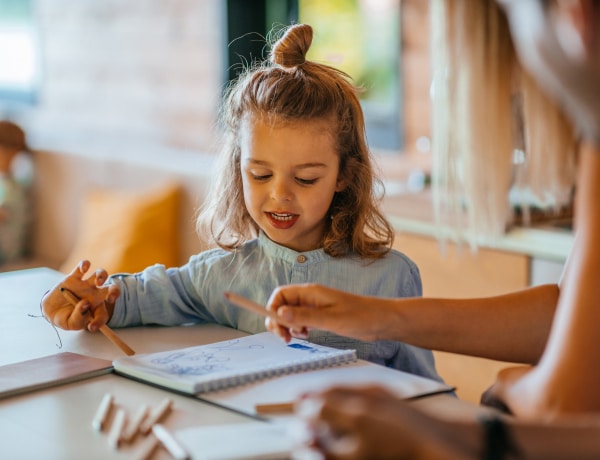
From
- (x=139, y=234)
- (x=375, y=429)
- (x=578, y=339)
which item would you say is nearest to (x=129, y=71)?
(x=139, y=234)

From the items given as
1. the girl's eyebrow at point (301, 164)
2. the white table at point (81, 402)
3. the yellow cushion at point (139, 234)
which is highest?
the girl's eyebrow at point (301, 164)

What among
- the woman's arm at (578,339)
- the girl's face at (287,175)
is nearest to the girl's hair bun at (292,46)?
the girl's face at (287,175)

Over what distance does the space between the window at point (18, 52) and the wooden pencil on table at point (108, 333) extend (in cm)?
348

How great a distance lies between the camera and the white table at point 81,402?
3.23 ft

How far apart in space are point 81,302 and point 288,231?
13.7 inches

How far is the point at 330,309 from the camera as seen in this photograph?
1186 millimetres

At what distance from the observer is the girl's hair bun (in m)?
1.56

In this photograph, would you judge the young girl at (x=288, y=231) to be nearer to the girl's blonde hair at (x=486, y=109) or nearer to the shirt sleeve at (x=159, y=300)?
the shirt sleeve at (x=159, y=300)

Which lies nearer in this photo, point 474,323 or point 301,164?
point 474,323

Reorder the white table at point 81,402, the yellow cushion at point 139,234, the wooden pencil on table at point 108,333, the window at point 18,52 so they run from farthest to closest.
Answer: the window at point 18,52 < the yellow cushion at point 139,234 < the wooden pencil on table at point 108,333 < the white table at point 81,402

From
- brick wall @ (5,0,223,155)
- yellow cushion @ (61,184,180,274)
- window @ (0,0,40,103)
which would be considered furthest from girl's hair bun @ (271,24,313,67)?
window @ (0,0,40,103)

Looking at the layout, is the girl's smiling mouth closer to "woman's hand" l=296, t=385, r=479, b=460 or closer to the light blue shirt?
the light blue shirt

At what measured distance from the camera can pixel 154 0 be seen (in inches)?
150

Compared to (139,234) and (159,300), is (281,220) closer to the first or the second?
(159,300)
